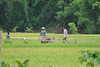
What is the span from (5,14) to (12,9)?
223 centimetres

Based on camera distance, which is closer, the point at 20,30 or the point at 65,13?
the point at 65,13

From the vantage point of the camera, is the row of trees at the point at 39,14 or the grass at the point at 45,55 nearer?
the grass at the point at 45,55

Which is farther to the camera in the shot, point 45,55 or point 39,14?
point 39,14

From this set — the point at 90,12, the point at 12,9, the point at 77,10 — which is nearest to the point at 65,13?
the point at 77,10

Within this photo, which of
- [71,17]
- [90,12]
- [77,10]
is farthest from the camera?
[71,17]

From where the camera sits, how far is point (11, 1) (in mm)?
70312

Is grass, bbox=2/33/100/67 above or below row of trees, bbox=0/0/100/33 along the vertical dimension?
below

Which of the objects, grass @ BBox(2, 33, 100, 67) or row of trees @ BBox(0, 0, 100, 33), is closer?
grass @ BBox(2, 33, 100, 67)

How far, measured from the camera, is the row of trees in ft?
233

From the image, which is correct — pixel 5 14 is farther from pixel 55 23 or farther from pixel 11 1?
pixel 55 23

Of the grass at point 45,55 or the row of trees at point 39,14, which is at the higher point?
the row of trees at point 39,14

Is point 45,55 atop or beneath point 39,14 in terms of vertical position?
beneath

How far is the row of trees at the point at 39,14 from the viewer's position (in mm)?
71000

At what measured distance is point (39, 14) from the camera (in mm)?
78938
